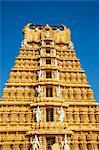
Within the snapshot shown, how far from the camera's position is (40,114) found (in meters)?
34.4

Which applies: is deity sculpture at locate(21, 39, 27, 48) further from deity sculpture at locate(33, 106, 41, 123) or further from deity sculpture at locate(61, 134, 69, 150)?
deity sculpture at locate(61, 134, 69, 150)

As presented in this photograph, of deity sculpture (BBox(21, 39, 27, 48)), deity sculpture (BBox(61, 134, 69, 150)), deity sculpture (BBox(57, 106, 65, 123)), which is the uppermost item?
deity sculpture (BBox(21, 39, 27, 48))

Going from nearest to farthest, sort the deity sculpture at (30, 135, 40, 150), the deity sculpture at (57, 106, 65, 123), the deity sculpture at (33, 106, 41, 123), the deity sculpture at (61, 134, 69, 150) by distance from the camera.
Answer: the deity sculpture at (30, 135, 40, 150) < the deity sculpture at (61, 134, 69, 150) < the deity sculpture at (33, 106, 41, 123) < the deity sculpture at (57, 106, 65, 123)

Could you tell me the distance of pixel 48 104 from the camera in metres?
34.8

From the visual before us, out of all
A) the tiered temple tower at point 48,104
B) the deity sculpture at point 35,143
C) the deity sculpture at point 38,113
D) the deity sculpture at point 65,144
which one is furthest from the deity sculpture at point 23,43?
the deity sculpture at point 65,144

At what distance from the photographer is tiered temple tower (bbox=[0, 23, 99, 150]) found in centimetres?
3297

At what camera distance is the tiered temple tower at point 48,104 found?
32969mm

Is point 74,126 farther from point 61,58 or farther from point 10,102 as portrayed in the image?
point 61,58

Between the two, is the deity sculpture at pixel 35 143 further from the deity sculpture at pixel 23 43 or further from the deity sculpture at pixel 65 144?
the deity sculpture at pixel 23 43

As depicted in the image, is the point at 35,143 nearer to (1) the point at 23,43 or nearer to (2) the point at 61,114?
(2) the point at 61,114

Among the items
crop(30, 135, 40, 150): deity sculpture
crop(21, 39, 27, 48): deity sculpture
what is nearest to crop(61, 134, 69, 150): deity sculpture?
crop(30, 135, 40, 150): deity sculpture

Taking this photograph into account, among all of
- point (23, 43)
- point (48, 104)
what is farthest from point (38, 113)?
point (23, 43)

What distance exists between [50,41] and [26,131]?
15222 mm

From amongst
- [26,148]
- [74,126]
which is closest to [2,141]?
[26,148]
